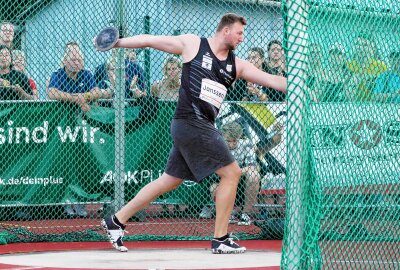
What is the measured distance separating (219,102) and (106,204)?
9.55ft

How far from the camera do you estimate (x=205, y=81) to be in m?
8.70

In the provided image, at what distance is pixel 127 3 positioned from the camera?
10.8 meters

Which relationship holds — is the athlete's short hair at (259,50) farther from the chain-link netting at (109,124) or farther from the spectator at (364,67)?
the spectator at (364,67)

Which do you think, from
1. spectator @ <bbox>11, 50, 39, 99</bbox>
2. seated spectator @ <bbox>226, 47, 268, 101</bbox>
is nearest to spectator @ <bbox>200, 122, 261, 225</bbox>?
seated spectator @ <bbox>226, 47, 268, 101</bbox>

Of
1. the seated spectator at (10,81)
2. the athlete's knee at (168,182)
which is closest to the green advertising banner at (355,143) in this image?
the athlete's knee at (168,182)

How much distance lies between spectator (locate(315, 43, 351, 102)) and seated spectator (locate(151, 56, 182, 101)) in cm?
431

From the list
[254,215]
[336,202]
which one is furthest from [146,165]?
[336,202]

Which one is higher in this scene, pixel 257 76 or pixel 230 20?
pixel 230 20

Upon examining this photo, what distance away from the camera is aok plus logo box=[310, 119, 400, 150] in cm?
676

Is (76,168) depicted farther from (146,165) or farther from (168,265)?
(168,265)

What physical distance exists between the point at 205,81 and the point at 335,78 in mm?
2099

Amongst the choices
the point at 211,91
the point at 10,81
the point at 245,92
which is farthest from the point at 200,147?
the point at 10,81

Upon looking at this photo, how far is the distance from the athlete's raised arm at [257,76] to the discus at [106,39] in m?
1.28

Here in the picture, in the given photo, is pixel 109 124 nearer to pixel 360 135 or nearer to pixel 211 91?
pixel 211 91
